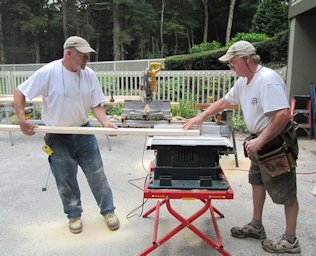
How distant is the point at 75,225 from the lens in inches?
122

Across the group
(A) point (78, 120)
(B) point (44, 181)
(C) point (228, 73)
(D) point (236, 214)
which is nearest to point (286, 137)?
(D) point (236, 214)

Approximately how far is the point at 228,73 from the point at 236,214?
17.6 ft

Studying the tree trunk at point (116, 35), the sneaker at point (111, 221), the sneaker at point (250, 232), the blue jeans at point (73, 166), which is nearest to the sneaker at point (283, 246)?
the sneaker at point (250, 232)

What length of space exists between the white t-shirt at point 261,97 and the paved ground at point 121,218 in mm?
1121

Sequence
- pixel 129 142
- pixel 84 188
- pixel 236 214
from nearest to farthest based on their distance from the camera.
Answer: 1. pixel 236 214
2. pixel 84 188
3. pixel 129 142

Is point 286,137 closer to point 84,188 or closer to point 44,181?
point 84,188

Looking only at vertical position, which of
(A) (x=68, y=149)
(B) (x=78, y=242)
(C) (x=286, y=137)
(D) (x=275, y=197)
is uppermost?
(C) (x=286, y=137)

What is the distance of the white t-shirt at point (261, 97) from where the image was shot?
2.26 meters

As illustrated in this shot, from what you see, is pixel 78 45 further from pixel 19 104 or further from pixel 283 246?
pixel 283 246

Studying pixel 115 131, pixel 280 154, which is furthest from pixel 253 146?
pixel 115 131

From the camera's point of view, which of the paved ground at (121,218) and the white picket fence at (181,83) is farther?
the white picket fence at (181,83)

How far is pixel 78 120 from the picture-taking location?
293cm

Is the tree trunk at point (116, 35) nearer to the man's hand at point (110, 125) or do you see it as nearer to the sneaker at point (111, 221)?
the man's hand at point (110, 125)

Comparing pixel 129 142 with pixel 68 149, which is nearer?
pixel 68 149
